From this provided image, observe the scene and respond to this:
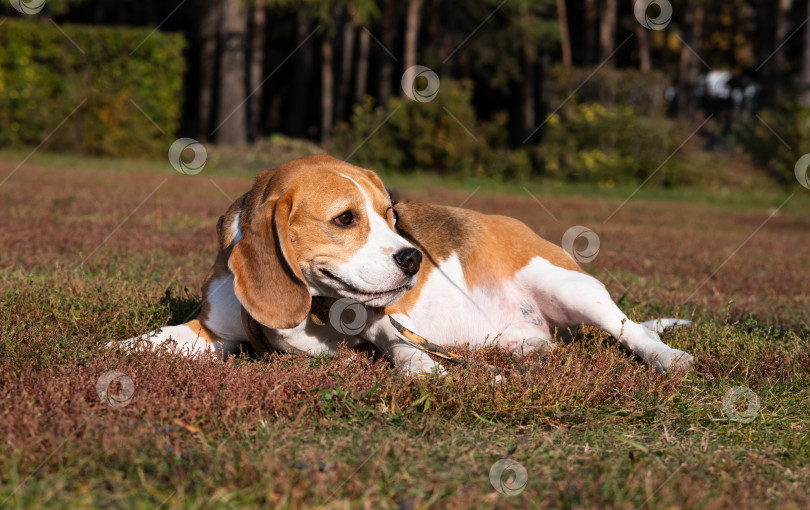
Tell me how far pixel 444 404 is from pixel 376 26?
29.4m

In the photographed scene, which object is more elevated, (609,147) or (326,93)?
(609,147)

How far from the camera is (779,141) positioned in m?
21.5

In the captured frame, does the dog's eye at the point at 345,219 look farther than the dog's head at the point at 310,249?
Yes

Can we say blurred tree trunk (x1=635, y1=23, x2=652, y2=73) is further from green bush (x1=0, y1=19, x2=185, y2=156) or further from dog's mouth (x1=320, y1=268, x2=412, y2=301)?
dog's mouth (x1=320, y1=268, x2=412, y2=301)

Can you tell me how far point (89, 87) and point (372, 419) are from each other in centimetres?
2093

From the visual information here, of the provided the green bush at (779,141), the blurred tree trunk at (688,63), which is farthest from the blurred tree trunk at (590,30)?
the green bush at (779,141)

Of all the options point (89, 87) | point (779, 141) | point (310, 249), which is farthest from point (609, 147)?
point (310, 249)

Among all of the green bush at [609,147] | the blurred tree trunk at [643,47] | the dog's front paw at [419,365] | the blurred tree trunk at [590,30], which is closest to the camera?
the dog's front paw at [419,365]

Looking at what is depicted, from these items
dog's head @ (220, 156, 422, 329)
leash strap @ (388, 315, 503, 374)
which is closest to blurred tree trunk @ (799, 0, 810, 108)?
leash strap @ (388, 315, 503, 374)

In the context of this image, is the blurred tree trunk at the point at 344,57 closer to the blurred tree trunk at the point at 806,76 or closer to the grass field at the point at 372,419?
the blurred tree trunk at the point at 806,76

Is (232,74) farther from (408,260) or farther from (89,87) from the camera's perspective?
(408,260)

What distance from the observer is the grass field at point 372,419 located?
248cm

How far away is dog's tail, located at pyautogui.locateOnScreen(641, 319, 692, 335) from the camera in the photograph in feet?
15.1

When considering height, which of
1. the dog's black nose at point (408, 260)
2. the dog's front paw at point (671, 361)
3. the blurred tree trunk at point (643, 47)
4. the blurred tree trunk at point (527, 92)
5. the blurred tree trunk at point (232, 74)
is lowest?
the dog's black nose at point (408, 260)
